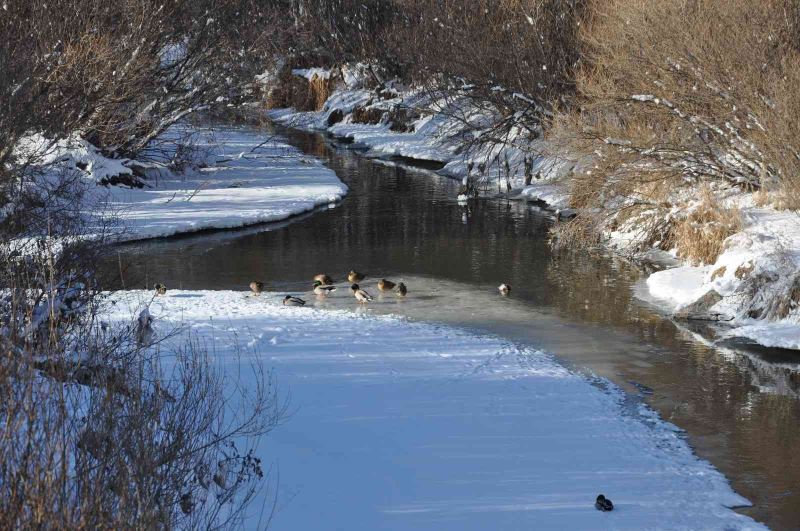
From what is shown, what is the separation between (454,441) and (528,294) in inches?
291

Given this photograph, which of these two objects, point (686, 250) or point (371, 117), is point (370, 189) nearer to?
point (686, 250)

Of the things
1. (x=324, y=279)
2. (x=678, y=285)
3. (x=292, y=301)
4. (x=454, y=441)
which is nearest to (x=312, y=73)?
(x=324, y=279)

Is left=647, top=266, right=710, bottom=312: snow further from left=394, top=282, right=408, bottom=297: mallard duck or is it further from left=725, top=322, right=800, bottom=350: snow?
left=394, top=282, right=408, bottom=297: mallard duck

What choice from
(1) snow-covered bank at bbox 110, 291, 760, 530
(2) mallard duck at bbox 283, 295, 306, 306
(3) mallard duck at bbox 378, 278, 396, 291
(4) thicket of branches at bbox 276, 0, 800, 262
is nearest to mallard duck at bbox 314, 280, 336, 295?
(2) mallard duck at bbox 283, 295, 306, 306

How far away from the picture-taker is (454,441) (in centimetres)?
977

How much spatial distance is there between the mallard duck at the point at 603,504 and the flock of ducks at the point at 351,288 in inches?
321

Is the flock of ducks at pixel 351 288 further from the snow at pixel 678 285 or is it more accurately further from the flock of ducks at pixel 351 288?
the snow at pixel 678 285

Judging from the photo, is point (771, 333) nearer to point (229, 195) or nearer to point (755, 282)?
point (755, 282)

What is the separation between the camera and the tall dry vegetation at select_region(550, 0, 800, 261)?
19.5 m

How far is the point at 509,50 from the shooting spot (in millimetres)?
31969

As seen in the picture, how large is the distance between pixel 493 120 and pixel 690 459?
24853mm

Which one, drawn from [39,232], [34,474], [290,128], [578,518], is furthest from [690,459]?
[290,128]

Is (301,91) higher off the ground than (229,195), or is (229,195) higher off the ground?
(301,91)

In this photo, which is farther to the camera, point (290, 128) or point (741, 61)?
point (290, 128)
